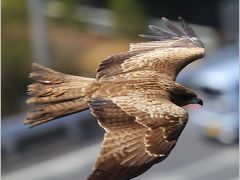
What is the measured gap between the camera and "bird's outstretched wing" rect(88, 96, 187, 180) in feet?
16.9

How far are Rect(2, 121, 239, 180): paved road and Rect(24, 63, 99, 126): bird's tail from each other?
7938 millimetres

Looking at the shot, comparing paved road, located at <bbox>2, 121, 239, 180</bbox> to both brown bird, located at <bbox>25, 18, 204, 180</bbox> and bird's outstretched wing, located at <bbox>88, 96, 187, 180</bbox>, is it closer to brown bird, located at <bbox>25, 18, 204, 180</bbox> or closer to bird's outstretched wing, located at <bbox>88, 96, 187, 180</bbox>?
brown bird, located at <bbox>25, 18, 204, 180</bbox>

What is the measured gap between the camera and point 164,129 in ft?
18.4

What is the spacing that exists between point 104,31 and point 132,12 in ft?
3.90

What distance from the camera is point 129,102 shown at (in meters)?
5.71

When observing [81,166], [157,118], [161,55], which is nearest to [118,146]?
[157,118]

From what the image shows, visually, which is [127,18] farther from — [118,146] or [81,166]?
[118,146]

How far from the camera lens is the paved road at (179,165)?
14823 mm

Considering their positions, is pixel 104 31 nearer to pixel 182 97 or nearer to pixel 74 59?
pixel 74 59

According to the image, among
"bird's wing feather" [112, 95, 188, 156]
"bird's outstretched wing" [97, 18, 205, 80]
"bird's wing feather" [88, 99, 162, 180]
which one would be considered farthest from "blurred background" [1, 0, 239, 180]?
"bird's wing feather" [88, 99, 162, 180]

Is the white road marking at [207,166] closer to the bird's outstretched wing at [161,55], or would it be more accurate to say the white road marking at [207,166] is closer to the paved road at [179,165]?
the paved road at [179,165]

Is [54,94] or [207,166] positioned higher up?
[54,94]

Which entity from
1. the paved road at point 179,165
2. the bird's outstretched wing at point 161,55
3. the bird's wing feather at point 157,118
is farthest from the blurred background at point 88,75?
the bird's wing feather at point 157,118

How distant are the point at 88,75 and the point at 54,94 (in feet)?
36.7
